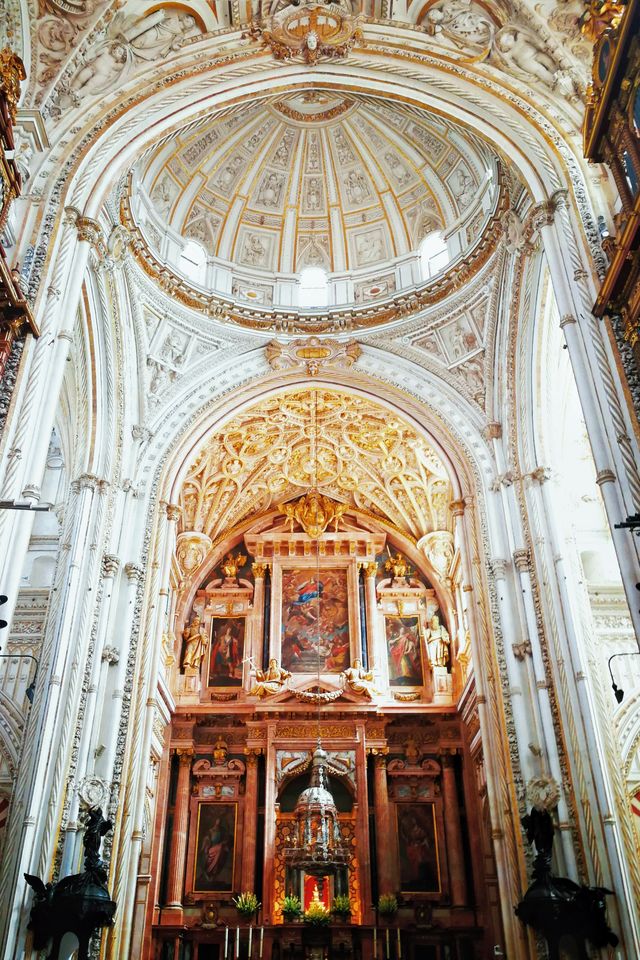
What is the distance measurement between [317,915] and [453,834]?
4.16 metres

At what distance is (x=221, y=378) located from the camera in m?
20.1

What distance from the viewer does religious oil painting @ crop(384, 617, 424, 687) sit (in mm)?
23922

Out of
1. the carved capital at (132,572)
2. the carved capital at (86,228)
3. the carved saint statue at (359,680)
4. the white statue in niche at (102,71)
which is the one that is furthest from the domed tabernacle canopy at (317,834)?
the white statue in niche at (102,71)

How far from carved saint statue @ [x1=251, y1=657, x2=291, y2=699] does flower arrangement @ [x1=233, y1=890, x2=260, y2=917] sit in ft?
16.6

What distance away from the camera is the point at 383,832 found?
2123 centimetres

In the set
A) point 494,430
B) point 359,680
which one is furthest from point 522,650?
point 359,680

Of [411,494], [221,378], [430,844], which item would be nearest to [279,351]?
[221,378]

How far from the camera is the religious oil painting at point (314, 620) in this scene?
24234 millimetres

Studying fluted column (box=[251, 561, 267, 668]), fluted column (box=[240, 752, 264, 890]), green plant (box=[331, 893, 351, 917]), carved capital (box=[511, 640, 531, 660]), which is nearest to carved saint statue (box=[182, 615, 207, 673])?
fluted column (box=[251, 561, 267, 668])

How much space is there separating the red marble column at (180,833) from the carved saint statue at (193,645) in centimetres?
249

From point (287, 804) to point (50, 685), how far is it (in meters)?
10.7

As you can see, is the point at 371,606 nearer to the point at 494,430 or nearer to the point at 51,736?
the point at 494,430

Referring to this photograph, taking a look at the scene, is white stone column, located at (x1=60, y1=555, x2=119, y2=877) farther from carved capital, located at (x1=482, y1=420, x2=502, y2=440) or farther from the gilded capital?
the gilded capital

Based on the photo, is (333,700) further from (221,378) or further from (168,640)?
(221,378)
